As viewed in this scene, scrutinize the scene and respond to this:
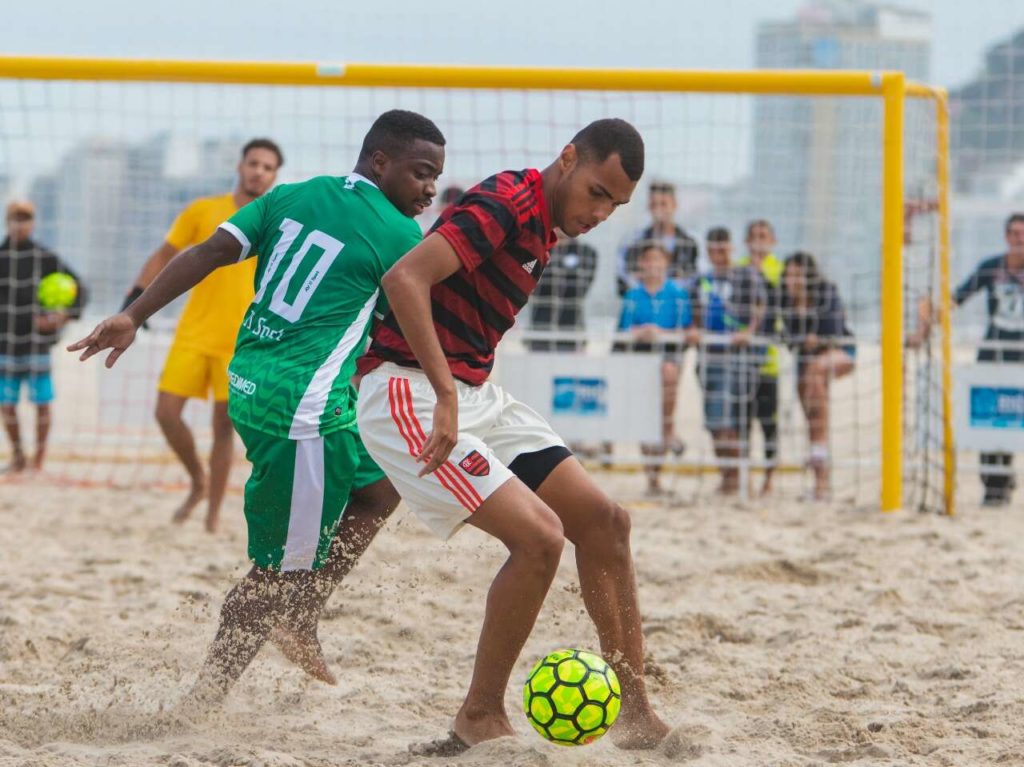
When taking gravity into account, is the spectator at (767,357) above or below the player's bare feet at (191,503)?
above

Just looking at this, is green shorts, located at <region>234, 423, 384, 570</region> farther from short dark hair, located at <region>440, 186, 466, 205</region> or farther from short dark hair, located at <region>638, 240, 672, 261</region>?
short dark hair, located at <region>638, 240, 672, 261</region>

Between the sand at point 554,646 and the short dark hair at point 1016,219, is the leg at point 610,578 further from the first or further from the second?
the short dark hair at point 1016,219

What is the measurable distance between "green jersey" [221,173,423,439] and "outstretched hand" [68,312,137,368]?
32 centimetres

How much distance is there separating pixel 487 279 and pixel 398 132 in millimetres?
659

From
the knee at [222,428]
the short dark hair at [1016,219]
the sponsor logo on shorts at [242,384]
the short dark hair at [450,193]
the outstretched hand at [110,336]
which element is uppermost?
the short dark hair at [450,193]

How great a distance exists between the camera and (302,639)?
3992mm

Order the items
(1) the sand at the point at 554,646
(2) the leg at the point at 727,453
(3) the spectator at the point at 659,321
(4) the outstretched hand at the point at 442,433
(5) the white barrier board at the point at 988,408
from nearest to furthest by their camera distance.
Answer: (4) the outstretched hand at the point at 442,433
(1) the sand at the point at 554,646
(5) the white barrier board at the point at 988,408
(3) the spectator at the point at 659,321
(2) the leg at the point at 727,453

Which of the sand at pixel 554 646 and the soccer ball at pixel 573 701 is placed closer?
the soccer ball at pixel 573 701

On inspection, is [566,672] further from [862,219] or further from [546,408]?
[862,219]

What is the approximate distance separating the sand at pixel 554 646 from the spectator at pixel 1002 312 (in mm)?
1198

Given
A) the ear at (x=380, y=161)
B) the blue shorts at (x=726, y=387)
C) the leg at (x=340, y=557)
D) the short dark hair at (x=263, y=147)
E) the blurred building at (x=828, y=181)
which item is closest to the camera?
the ear at (x=380, y=161)

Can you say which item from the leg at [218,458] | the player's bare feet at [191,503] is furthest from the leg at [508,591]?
the player's bare feet at [191,503]

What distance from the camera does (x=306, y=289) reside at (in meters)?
3.67

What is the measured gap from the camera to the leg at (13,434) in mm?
9148
